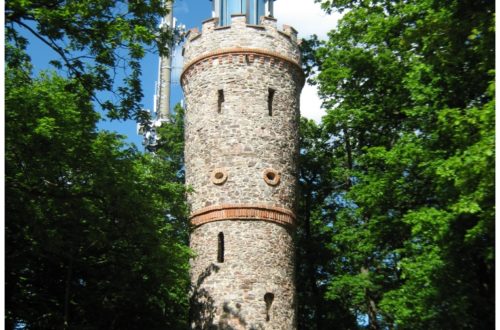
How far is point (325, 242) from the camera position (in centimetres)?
2341

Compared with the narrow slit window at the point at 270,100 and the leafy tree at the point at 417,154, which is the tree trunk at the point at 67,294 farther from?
the leafy tree at the point at 417,154

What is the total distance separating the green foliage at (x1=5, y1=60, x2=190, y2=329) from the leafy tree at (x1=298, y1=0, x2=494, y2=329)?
4646mm

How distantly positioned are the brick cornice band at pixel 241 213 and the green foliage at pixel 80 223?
1.84ft

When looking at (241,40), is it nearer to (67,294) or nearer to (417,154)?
(417,154)

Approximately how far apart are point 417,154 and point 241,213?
14.5ft

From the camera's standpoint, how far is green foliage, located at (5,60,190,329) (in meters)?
13.4

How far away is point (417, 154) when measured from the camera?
52.2 feet

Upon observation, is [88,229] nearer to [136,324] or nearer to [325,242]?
[136,324]

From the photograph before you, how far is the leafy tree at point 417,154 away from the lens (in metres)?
12.4

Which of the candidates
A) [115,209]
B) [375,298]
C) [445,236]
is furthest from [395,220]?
[115,209]

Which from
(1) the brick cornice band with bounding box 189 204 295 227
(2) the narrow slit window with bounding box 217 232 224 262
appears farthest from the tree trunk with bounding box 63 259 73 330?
(2) the narrow slit window with bounding box 217 232 224 262

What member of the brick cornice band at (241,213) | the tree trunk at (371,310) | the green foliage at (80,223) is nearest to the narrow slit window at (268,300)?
the brick cornice band at (241,213)

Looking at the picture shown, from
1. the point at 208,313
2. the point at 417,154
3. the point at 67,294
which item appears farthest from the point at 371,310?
the point at 67,294

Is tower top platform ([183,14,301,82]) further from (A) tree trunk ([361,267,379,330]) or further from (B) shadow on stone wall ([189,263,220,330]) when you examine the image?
(A) tree trunk ([361,267,379,330])
